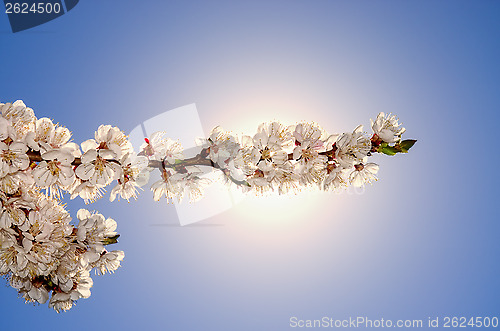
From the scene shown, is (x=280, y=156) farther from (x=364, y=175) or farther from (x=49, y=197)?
(x=49, y=197)

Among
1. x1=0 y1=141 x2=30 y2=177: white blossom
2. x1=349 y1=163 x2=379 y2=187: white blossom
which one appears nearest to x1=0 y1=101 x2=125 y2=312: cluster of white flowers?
x1=0 y1=141 x2=30 y2=177: white blossom

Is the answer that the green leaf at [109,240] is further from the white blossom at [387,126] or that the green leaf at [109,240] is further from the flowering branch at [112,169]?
the white blossom at [387,126]

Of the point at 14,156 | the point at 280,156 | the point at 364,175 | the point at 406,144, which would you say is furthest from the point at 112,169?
the point at 406,144

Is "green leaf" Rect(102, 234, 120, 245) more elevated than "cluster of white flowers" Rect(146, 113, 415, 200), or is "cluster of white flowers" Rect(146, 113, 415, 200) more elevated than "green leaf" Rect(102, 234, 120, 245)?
"cluster of white flowers" Rect(146, 113, 415, 200)

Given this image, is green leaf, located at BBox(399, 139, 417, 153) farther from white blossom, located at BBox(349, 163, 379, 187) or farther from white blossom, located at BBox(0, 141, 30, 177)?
white blossom, located at BBox(0, 141, 30, 177)

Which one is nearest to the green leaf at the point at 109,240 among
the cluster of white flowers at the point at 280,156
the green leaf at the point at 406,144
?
the cluster of white flowers at the point at 280,156

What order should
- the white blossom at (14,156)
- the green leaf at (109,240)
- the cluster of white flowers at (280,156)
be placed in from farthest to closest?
the green leaf at (109,240) → the cluster of white flowers at (280,156) → the white blossom at (14,156)

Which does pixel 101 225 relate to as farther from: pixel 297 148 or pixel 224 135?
pixel 297 148
